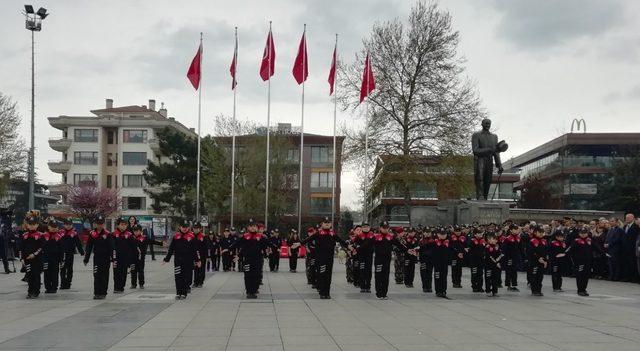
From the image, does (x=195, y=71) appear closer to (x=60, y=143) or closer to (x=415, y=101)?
(x=415, y=101)

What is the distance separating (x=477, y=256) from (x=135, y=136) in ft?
Answer: 261

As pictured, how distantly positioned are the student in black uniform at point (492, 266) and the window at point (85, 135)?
8177 cm

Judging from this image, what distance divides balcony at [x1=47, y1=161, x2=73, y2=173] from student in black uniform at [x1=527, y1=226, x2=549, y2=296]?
82.4 m

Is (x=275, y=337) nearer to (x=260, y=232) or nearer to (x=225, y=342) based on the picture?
(x=225, y=342)

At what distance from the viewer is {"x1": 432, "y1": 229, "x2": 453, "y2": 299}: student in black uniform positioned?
19.0 metres

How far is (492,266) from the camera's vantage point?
1953 cm

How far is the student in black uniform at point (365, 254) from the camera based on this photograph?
1948cm

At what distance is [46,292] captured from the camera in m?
19.2

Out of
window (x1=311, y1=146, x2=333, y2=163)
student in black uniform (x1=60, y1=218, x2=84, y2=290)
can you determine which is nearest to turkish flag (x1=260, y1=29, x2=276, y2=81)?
student in black uniform (x1=60, y1=218, x2=84, y2=290)

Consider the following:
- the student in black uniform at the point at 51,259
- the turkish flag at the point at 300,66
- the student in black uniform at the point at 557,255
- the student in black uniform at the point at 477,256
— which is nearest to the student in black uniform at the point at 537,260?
the student in black uniform at the point at 557,255

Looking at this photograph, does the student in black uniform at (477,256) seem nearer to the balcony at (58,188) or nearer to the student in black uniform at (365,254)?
the student in black uniform at (365,254)

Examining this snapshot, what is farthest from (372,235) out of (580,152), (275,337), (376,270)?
(580,152)

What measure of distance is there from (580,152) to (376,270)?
233 ft

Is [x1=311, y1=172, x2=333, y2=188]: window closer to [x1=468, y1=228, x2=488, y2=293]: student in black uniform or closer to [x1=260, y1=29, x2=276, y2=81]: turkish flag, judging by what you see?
[x1=260, y1=29, x2=276, y2=81]: turkish flag
